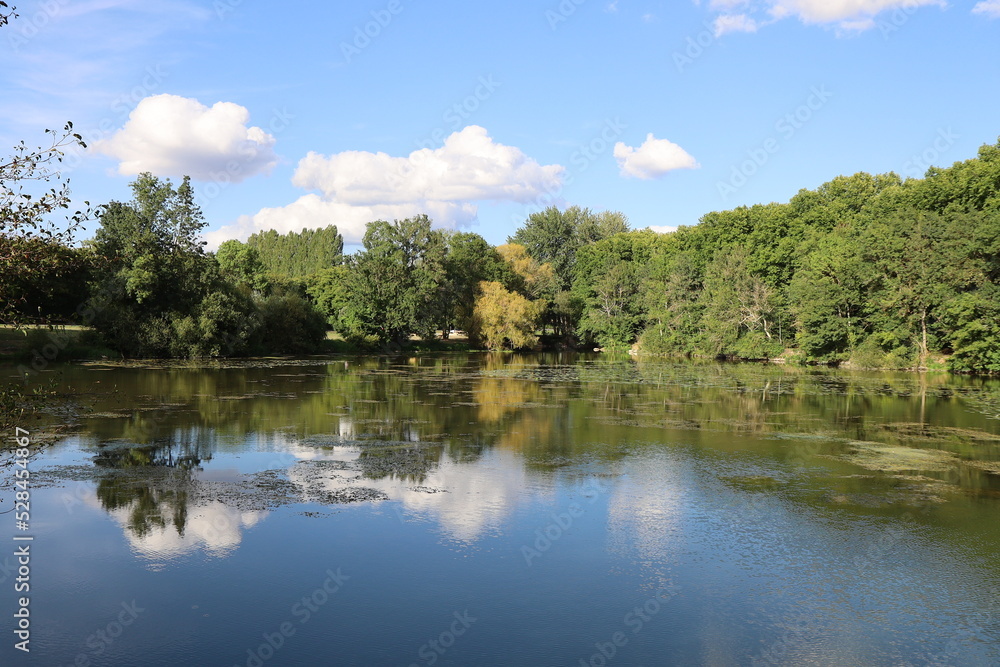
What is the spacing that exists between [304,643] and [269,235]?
11360cm

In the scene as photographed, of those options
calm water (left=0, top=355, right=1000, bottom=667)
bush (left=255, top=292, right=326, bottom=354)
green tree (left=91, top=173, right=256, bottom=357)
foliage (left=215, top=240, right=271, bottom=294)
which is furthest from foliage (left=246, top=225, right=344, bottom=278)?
calm water (left=0, top=355, right=1000, bottom=667)

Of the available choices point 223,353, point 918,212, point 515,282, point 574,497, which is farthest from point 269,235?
point 574,497

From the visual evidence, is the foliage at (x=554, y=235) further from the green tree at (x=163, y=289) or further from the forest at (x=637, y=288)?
the green tree at (x=163, y=289)

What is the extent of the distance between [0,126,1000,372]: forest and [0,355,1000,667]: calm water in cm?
1573

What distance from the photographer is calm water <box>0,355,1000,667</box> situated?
20.5ft

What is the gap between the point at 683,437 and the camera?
16.8 meters

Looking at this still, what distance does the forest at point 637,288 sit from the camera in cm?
4069

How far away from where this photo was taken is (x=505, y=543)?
8.80 meters

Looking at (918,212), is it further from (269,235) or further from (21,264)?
(269,235)

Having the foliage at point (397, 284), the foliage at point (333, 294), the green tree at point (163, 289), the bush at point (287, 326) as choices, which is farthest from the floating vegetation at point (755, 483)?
the foliage at point (333, 294)

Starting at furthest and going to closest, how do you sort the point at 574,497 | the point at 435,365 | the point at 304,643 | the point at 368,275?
the point at 368,275, the point at 435,365, the point at 574,497, the point at 304,643

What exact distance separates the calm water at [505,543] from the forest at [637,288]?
15.7 m

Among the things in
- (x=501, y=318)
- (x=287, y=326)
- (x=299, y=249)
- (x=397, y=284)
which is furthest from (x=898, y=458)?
(x=299, y=249)

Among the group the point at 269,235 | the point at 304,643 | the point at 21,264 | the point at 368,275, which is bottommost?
the point at 304,643
